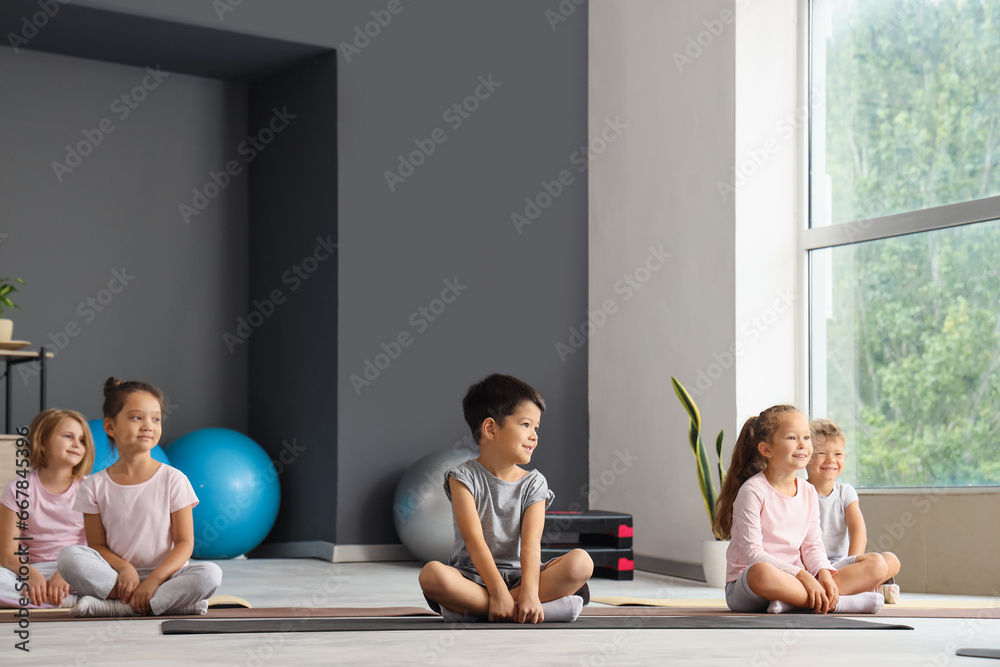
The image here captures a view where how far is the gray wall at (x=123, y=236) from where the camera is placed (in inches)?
195

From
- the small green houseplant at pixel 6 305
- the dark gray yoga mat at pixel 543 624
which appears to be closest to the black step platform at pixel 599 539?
the dark gray yoga mat at pixel 543 624

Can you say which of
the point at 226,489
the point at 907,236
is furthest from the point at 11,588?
the point at 907,236

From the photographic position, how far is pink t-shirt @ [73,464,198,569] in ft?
Result: 8.87

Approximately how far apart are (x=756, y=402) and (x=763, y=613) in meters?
1.79

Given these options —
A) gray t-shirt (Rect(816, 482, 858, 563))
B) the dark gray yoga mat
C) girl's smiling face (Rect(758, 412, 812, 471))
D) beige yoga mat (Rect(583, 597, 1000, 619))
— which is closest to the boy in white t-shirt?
gray t-shirt (Rect(816, 482, 858, 563))

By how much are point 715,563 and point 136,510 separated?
2.35m

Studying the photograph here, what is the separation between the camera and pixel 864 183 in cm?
439

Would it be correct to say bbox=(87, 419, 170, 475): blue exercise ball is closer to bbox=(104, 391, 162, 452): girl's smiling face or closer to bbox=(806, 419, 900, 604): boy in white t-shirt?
bbox=(104, 391, 162, 452): girl's smiling face

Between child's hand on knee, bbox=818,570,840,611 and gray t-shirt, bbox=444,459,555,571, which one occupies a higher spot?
gray t-shirt, bbox=444,459,555,571

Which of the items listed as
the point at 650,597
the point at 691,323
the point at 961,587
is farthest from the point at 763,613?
the point at 691,323

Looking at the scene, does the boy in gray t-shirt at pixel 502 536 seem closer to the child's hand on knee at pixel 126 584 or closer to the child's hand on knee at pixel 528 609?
the child's hand on knee at pixel 528 609

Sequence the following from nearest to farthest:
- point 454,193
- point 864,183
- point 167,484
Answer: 1. point 167,484
2. point 864,183
3. point 454,193

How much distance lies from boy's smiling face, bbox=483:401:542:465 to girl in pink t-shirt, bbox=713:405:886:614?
733 mm

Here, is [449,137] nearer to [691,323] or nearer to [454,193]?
[454,193]
